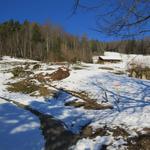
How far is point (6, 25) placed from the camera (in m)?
81.5

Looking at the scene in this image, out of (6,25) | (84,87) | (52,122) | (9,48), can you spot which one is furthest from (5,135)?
(6,25)

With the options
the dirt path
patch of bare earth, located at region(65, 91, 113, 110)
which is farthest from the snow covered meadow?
the dirt path

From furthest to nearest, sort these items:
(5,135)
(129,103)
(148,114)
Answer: (129,103)
(148,114)
(5,135)

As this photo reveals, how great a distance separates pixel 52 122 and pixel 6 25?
74932 millimetres

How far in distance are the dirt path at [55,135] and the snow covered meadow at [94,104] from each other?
0.24 metres

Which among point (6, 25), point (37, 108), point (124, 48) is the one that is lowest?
point (37, 108)

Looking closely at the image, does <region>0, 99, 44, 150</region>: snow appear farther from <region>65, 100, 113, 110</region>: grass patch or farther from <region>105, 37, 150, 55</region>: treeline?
<region>105, 37, 150, 55</region>: treeline

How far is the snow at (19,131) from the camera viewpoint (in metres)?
8.18

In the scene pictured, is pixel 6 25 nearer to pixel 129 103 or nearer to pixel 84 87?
pixel 84 87

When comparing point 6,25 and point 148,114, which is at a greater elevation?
point 6,25

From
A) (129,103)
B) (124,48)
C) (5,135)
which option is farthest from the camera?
(129,103)

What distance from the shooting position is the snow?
8.18 m

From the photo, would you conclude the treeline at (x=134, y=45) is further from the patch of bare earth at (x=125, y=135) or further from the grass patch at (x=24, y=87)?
the grass patch at (x=24, y=87)

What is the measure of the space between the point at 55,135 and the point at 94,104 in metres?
4.64
